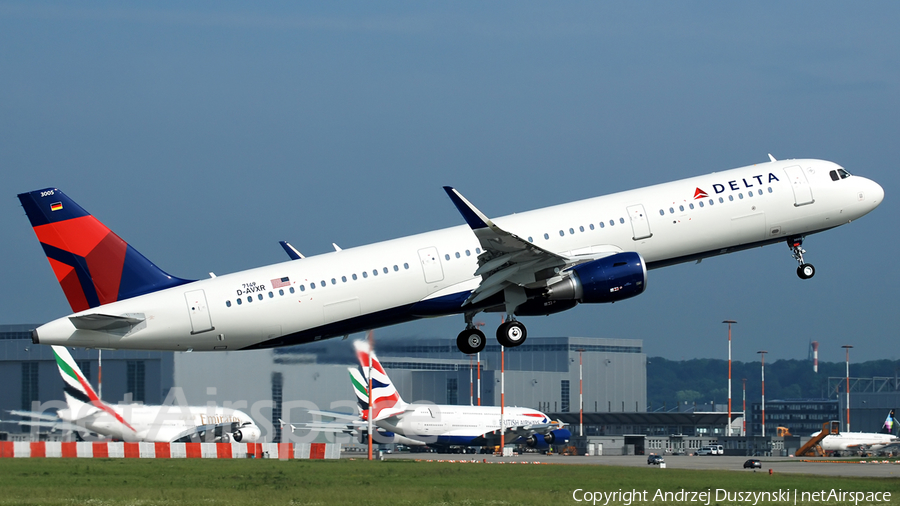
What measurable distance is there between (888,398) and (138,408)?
453ft

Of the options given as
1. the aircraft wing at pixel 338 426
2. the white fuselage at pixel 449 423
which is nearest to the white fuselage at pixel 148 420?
the aircraft wing at pixel 338 426

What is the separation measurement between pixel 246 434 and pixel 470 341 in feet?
132

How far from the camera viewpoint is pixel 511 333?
135 feet

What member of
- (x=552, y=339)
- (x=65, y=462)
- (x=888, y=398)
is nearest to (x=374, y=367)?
(x=65, y=462)

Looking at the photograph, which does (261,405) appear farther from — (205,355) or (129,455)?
(129,455)

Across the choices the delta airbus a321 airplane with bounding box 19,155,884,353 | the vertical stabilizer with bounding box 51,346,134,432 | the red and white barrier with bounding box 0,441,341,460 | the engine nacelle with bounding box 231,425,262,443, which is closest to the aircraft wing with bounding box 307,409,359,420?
the red and white barrier with bounding box 0,441,341,460

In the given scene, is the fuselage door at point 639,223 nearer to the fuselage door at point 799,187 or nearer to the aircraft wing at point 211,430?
the fuselage door at point 799,187

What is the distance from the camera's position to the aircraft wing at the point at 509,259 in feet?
123

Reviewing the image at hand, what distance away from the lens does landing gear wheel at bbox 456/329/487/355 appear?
4178cm

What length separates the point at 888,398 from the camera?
6885 inches

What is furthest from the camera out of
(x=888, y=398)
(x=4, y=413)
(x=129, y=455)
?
(x=888, y=398)
